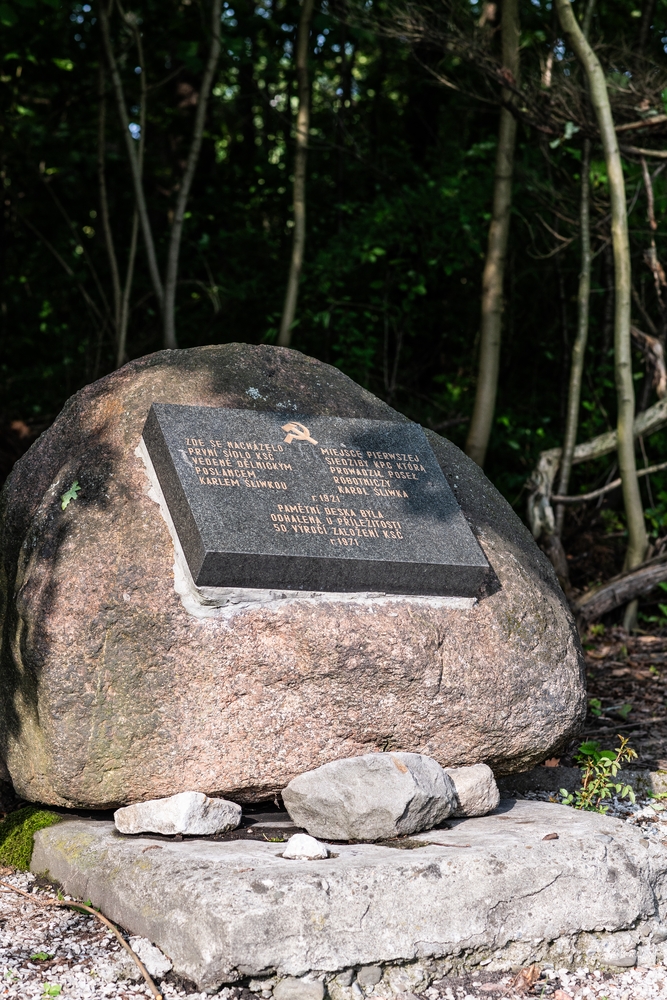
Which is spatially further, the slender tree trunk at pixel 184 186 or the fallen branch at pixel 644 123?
the slender tree trunk at pixel 184 186

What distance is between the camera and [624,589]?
6684mm

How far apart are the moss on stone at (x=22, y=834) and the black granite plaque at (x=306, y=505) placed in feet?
3.43

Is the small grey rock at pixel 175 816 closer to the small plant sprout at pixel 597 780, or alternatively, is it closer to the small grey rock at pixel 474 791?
the small grey rock at pixel 474 791

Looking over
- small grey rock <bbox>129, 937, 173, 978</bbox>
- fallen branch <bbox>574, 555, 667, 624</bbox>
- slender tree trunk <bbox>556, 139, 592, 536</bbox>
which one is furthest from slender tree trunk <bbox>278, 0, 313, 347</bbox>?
small grey rock <bbox>129, 937, 173, 978</bbox>

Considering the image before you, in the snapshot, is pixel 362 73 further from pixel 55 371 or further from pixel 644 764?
pixel 644 764

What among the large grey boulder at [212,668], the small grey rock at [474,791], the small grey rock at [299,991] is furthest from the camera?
the small grey rock at [474,791]

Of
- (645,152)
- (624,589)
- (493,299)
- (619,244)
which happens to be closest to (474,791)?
(624,589)

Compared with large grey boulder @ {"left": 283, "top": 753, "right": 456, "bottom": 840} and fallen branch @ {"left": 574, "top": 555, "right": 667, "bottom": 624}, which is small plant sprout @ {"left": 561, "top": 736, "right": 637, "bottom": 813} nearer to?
large grey boulder @ {"left": 283, "top": 753, "right": 456, "bottom": 840}

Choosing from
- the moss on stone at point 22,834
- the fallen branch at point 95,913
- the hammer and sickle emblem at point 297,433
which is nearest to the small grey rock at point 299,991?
the fallen branch at point 95,913

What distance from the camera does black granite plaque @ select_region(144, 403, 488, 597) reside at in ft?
11.2

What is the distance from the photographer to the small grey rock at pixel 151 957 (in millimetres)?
2713

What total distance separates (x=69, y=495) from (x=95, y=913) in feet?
4.78

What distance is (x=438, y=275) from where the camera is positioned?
9.45 metres

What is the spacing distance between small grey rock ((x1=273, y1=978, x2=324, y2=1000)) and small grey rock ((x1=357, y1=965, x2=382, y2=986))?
4.9 inches
